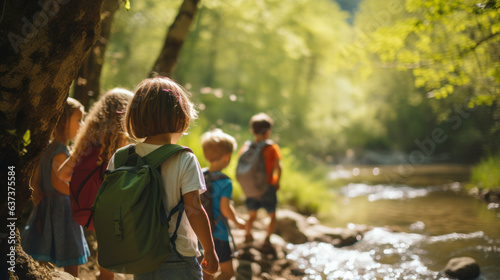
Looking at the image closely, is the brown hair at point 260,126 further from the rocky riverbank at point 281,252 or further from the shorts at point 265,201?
the rocky riverbank at point 281,252

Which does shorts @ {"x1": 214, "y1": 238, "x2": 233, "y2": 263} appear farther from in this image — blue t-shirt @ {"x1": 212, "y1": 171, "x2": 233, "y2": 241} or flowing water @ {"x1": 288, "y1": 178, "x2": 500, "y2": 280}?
flowing water @ {"x1": 288, "y1": 178, "x2": 500, "y2": 280}

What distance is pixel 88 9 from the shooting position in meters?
1.88

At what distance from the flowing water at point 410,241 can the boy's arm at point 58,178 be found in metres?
2.75

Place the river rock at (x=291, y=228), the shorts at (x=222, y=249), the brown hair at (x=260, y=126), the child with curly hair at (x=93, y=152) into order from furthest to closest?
the river rock at (x=291, y=228)
the brown hair at (x=260, y=126)
the shorts at (x=222, y=249)
the child with curly hair at (x=93, y=152)

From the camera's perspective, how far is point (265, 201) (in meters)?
4.69

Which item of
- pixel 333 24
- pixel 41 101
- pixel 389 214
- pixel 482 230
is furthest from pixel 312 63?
pixel 41 101

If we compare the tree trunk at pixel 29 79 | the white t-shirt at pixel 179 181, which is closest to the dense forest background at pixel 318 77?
the tree trunk at pixel 29 79

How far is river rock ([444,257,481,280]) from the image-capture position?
4.13m

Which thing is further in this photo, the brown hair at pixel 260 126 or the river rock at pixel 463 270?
the brown hair at pixel 260 126

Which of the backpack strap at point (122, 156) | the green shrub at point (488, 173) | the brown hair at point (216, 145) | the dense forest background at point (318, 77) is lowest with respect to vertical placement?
the backpack strap at point (122, 156)

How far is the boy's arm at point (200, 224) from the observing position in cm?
171

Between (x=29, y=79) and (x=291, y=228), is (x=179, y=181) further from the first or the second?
(x=291, y=228)

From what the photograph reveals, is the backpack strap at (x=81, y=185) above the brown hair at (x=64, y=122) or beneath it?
beneath

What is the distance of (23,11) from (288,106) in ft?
56.7
